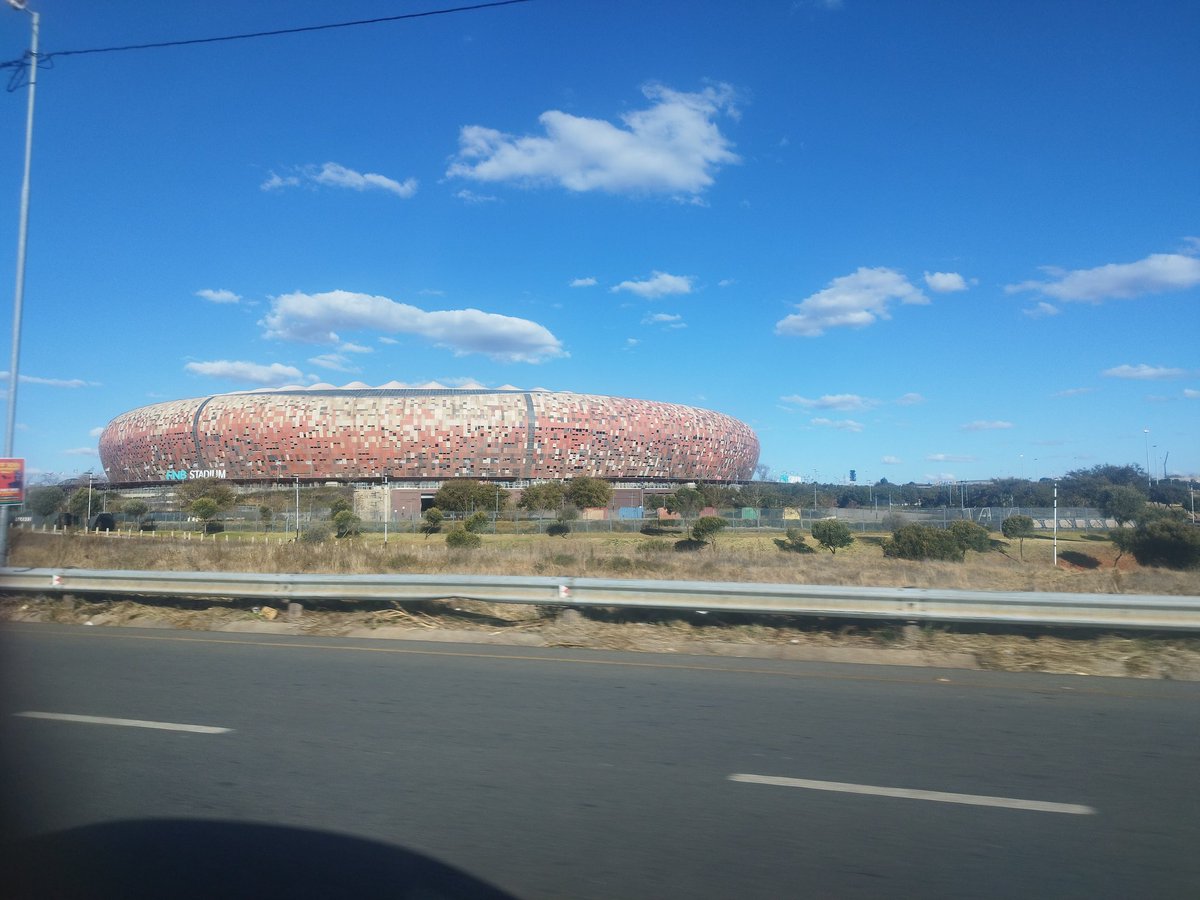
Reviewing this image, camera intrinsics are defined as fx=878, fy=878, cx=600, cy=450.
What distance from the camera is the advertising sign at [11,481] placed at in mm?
16031

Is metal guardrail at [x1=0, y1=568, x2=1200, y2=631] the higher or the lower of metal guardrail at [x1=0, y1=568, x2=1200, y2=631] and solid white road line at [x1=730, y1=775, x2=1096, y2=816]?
the higher

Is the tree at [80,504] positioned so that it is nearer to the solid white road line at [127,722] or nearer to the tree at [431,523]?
the tree at [431,523]

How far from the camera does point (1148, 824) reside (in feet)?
15.3

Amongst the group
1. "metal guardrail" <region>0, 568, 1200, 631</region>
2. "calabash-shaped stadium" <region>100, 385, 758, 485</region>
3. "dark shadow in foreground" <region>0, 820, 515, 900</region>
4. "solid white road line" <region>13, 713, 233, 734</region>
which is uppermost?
"calabash-shaped stadium" <region>100, 385, 758, 485</region>

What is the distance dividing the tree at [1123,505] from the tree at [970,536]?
168 inches

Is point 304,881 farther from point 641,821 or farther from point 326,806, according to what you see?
point 641,821

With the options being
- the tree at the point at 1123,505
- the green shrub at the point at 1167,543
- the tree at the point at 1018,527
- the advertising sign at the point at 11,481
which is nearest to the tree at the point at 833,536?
the tree at the point at 1018,527

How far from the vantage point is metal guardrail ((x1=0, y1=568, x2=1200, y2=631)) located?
916 cm

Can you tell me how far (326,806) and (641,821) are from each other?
5.85 ft

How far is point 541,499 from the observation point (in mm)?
65625

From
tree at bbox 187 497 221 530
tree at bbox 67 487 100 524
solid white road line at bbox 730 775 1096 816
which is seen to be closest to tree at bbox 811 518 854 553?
tree at bbox 67 487 100 524

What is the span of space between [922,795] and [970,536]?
2748 centimetres

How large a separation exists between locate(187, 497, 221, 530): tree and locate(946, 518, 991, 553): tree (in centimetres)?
3231

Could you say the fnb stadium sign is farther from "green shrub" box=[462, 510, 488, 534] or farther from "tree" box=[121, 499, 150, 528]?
A: "green shrub" box=[462, 510, 488, 534]
